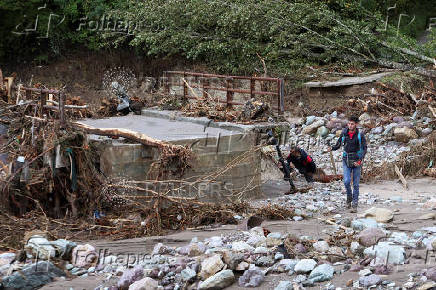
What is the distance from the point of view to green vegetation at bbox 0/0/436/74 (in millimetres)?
18594

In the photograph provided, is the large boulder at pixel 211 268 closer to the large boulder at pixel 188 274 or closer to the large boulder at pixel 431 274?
the large boulder at pixel 188 274

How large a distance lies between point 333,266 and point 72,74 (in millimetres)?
18335

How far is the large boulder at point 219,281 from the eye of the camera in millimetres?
6207

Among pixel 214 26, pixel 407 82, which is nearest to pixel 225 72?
pixel 214 26

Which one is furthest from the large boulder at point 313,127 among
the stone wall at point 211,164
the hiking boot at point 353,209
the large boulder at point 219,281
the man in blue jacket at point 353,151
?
the large boulder at point 219,281

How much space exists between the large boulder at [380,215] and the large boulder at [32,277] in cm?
408

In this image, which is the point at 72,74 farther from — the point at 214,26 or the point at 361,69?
the point at 361,69

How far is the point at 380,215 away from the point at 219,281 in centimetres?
317

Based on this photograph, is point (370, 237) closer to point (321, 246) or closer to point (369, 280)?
point (321, 246)

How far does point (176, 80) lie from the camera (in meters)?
21.5

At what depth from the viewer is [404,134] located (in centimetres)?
1530

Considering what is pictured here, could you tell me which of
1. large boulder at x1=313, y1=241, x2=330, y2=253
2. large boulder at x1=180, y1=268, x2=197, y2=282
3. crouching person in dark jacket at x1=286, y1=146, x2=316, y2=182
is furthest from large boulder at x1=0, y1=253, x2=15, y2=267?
crouching person in dark jacket at x1=286, y1=146, x2=316, y2=182

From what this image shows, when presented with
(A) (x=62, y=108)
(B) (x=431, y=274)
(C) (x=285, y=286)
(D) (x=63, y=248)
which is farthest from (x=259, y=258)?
(A) (x=62, y=108)

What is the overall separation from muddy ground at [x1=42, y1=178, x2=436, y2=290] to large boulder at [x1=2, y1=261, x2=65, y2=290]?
0.12 metres
